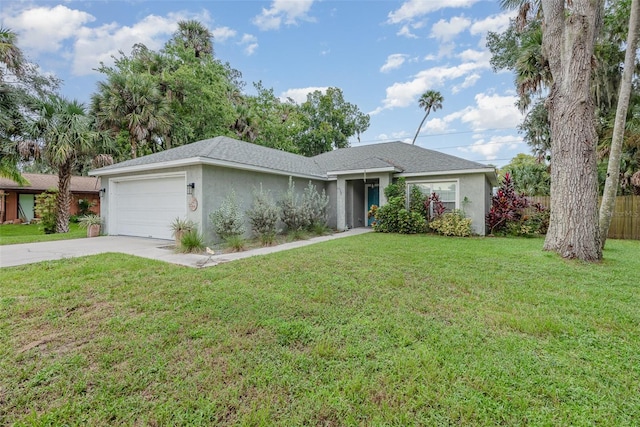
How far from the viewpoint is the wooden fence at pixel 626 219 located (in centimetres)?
1095

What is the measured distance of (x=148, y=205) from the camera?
10.6 m

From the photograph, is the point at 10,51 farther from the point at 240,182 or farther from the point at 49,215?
the point at 240,182

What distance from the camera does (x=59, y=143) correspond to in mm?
11773

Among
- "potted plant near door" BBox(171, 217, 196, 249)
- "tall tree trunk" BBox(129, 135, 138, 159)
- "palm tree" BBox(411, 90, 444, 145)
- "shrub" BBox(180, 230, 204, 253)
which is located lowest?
"shrub" BBox(180, 230, 204, 253)

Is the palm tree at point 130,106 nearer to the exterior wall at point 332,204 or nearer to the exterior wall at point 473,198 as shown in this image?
the exterior wall at point 332,204

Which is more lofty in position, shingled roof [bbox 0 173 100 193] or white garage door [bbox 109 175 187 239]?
shingled roof [bbox 0 173 100 193]

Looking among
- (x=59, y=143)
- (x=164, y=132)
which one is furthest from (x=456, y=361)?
(x=164, y=132)

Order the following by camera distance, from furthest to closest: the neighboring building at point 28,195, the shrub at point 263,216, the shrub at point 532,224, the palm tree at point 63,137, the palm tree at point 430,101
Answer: the palm tree at point 430,101 < the neighboring building at point 28,195 < the palm tree at point 63,137 < the shrub at point 532,224 < the shrub at point 263,216

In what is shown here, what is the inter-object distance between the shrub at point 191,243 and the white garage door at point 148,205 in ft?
5.65

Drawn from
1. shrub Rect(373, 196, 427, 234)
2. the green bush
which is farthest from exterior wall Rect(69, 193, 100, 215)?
shrub Rect(373, 196, 427, 234)

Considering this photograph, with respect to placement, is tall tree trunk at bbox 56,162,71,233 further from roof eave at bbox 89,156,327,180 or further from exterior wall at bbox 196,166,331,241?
exterior wall at bbox 196,166,331,241

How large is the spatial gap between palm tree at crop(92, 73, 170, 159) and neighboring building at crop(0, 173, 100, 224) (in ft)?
15.6

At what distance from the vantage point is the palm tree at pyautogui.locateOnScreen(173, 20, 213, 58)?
22172mm

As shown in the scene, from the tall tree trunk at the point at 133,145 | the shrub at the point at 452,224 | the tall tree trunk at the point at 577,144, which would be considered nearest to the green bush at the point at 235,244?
the shrub at the point at 452,224
